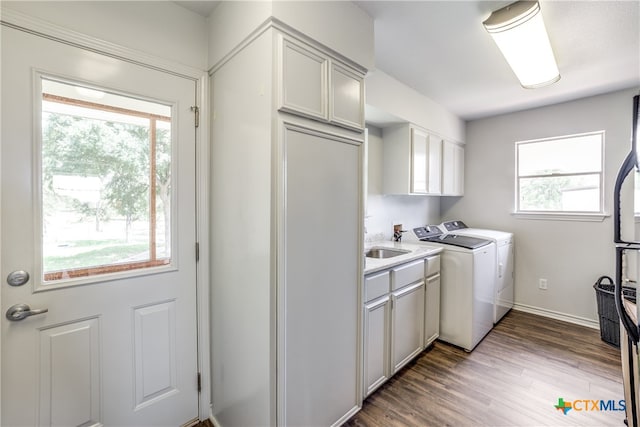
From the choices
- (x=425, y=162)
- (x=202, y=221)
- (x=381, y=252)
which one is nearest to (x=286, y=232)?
(x=202, y=221)

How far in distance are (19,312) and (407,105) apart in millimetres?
3043

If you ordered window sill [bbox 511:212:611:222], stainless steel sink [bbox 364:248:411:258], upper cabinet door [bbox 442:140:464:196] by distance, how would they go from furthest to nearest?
upper cabinet door [bbox 442:140:464:196]
window sill [bbox 511:212:611:222]
stainless steel sink [bbox 364:248:411:258]

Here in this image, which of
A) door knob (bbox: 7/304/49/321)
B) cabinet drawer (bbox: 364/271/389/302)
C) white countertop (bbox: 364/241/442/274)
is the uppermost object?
white countertop (bbox: 364/241/442/274)

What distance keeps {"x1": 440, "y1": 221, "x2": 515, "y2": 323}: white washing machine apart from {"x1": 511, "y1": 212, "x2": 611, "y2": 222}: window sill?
0.30 m

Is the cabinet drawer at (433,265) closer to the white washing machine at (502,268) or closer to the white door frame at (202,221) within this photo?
the white washing machine at (502,268)

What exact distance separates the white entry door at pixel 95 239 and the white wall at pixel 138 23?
4.3 inches

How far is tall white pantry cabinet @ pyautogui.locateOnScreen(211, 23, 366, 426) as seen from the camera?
1.28 metres

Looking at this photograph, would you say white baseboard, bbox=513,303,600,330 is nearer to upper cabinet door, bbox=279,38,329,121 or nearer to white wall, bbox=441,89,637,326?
white wall, bbox=441,89,637,326

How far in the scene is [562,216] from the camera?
3.19 meters

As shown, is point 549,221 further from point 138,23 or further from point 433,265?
point 138,23

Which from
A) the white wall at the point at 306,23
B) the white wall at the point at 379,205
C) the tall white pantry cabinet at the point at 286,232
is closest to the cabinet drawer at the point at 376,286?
the tall white pantry cabinet at the point at 286,232

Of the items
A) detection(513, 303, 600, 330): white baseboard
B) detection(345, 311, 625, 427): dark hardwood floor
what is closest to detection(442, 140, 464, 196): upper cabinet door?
detection(513, 303, 600, 330): white baseboard

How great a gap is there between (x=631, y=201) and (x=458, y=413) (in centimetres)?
286

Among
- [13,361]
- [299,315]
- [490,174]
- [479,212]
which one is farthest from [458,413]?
[490,174]
